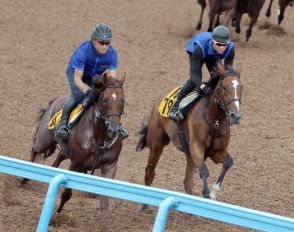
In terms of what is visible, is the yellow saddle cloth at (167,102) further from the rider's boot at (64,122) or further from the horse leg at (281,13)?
the horse leg at (281,13)

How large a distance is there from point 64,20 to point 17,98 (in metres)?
6.54

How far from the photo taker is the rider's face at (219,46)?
28.8 feet

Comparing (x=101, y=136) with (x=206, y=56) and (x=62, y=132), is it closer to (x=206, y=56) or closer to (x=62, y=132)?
(x=62, y=132)

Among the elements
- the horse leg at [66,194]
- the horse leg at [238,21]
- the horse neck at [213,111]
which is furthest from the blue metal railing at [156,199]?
the horse leg at [238,21]

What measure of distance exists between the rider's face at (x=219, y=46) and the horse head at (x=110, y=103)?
139 cm

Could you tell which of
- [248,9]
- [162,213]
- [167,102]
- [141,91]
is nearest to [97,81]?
[167,102]

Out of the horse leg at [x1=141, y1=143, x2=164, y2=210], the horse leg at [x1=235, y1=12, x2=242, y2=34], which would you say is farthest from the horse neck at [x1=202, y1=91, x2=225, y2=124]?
the horse leg at [x1=235, y1=12, x2=242, y2=34]

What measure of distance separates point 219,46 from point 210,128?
0.93 metres

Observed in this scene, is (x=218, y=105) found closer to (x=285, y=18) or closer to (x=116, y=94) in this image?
(x=116, y=94)

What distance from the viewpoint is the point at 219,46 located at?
28.9 ft

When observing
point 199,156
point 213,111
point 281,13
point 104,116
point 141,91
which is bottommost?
point 281,13

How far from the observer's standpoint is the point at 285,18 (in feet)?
75.0

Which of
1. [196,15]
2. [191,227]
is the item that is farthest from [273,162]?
[196,15]

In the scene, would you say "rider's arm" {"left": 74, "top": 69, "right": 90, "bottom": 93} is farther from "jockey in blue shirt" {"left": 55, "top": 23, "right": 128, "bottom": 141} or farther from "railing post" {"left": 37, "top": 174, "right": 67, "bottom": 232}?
"railing post" {"left": 37, "top": 174, "right": 67, "bottom": 232}
